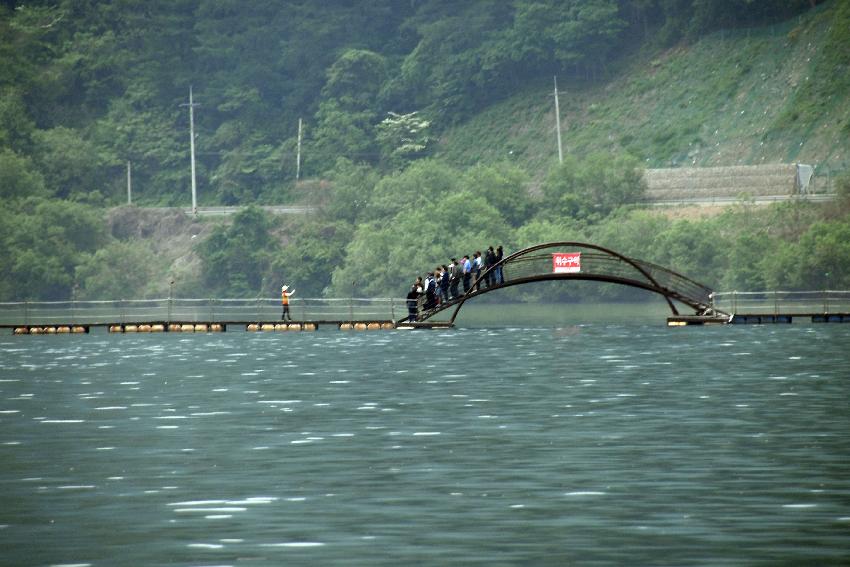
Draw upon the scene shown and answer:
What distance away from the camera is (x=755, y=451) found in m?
28.0

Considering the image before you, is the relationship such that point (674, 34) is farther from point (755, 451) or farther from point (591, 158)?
point (755, 451)

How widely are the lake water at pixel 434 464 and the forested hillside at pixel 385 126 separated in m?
60.5

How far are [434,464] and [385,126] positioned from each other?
395 feet

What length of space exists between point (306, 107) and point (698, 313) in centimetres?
8573

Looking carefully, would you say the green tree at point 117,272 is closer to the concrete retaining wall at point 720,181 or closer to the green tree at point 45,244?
the green tree at point 45,244

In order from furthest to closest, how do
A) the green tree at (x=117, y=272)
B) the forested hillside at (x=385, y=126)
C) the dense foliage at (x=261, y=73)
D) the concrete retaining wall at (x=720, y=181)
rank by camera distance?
the dense foliage at (x=261, y=73), the green tree at (x=117, y=272), the forested hillside at (x=385, y=126), the concrete retaining wall at (x=720, y=181)

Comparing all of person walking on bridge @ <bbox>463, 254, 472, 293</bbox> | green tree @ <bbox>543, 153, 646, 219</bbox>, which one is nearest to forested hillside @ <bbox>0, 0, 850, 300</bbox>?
green tree @ <bbox>543, 153, 646, 219</bbox>

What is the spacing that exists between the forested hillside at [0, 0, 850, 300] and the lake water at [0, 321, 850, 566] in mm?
60521

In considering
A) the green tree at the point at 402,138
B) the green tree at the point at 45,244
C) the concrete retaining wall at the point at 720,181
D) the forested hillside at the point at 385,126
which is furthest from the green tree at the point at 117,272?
the concrete retaining wall at the point at 720,181

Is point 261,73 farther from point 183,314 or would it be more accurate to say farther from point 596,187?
point 183,314

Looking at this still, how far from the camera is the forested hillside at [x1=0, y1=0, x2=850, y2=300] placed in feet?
398

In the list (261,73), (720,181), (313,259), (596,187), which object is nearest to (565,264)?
(596,187)

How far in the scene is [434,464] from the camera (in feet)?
89.4

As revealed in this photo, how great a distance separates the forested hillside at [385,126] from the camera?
121 metres
